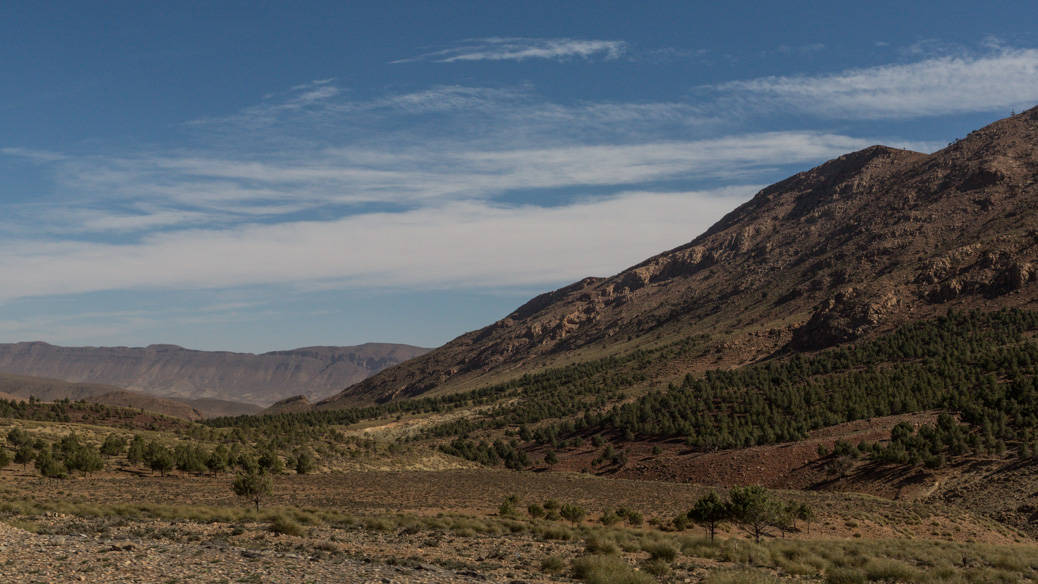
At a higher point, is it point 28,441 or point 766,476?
point 28,441

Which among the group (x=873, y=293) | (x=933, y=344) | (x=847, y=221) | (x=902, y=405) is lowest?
(x=902, y=405)

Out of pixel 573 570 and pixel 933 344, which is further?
pixel 933 344

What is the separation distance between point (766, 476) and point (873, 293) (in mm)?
79050

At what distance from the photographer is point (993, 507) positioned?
4688 centimetres

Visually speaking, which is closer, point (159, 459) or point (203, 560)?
point (203, 560)

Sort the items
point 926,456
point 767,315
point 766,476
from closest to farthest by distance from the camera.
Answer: point 926,456
point 766,476
point 767,315

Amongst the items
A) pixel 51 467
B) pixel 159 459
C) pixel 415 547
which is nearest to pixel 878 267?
pixel 159 459

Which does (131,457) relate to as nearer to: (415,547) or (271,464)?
(271,464)


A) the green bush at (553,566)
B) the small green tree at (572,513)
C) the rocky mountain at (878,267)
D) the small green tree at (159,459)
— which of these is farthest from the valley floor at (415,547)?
the rocky mountain at (878,267)

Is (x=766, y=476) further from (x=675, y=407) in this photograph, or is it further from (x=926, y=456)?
(x=675, y=407)

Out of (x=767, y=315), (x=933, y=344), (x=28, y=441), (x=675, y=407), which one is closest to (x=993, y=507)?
(x=675, y=407)

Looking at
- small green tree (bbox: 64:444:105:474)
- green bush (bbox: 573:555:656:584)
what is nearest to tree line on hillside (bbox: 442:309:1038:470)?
small green tree (bbox: 64:444:105:474)

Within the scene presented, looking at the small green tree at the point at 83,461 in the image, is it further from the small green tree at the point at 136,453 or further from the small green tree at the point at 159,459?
the small green tree at the point at 136,453

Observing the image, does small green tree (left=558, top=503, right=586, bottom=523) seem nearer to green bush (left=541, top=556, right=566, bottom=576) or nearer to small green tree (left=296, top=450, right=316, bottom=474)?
green bush (left=541, top=556, right=566, bottom=576)
